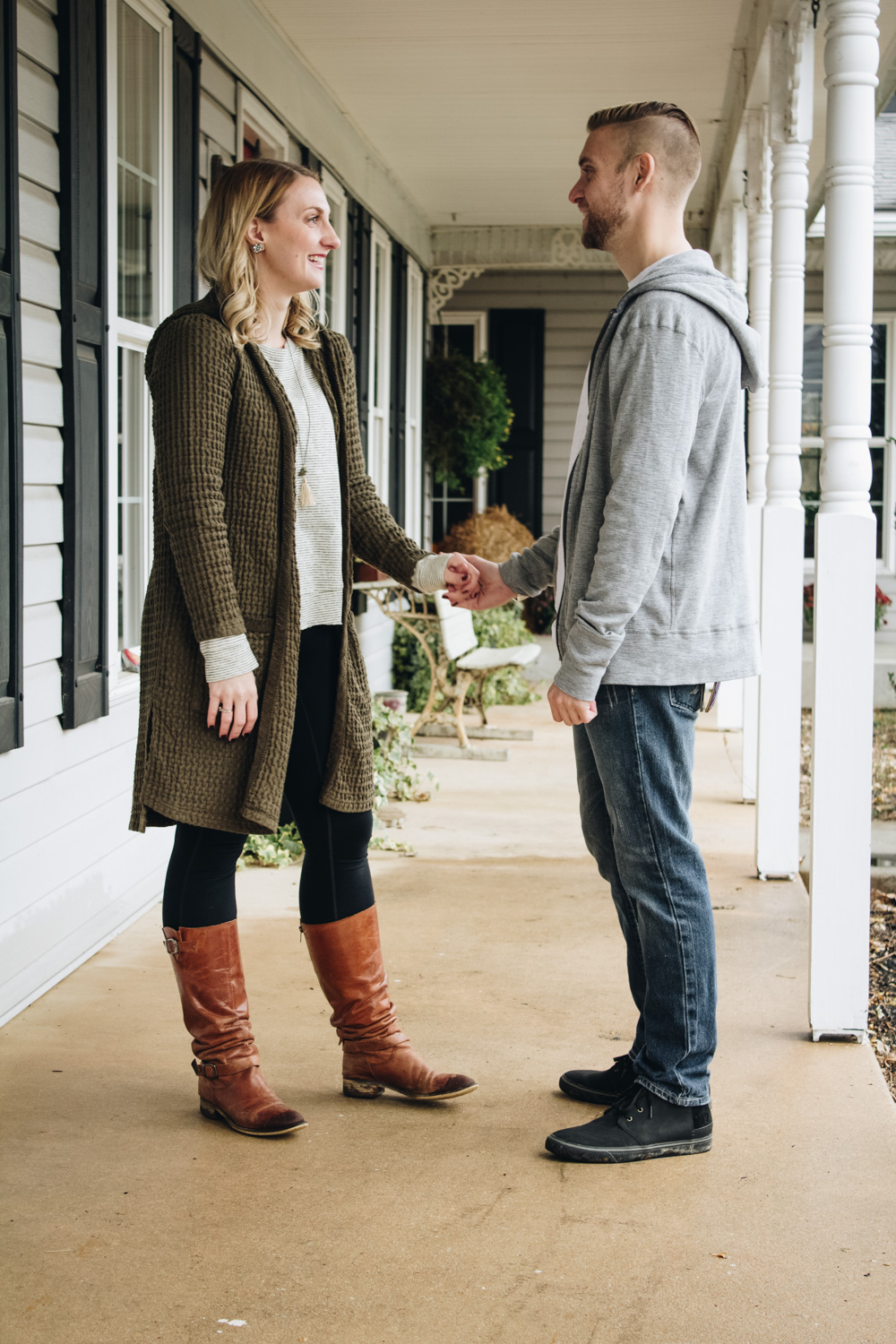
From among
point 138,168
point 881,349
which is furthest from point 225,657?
point 881,349

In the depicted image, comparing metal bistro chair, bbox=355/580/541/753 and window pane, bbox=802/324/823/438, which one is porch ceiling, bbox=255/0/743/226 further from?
window pane, bbox=802/324/823/438

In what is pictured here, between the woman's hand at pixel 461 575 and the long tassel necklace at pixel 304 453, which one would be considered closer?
the long tassel necklace at pixel 304 453

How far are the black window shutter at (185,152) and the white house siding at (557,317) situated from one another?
682 centimetres

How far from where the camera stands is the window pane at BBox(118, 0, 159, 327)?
391cm

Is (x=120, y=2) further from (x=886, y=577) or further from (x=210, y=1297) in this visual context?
(x=886, y=577)

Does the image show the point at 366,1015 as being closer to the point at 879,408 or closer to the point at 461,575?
the point at 461,575

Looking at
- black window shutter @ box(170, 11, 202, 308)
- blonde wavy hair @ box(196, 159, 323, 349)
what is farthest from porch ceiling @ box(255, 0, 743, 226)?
blonde wavy hair @ box(196, 159, 323, 349)

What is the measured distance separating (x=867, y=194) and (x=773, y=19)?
6.36ft

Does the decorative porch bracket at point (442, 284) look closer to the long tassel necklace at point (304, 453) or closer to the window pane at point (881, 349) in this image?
the window pane at point (881, 349)

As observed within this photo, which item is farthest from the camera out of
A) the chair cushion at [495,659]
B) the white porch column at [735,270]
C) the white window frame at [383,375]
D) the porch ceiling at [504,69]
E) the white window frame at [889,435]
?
the white window frame at [889,435]

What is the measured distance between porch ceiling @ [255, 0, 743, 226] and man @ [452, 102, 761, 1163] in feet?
11.6

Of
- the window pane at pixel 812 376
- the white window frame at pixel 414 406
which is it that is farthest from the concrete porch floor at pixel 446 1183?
the window pane at pixel 812 376

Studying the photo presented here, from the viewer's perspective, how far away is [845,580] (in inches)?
116

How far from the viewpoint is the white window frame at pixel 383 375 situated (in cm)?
805
